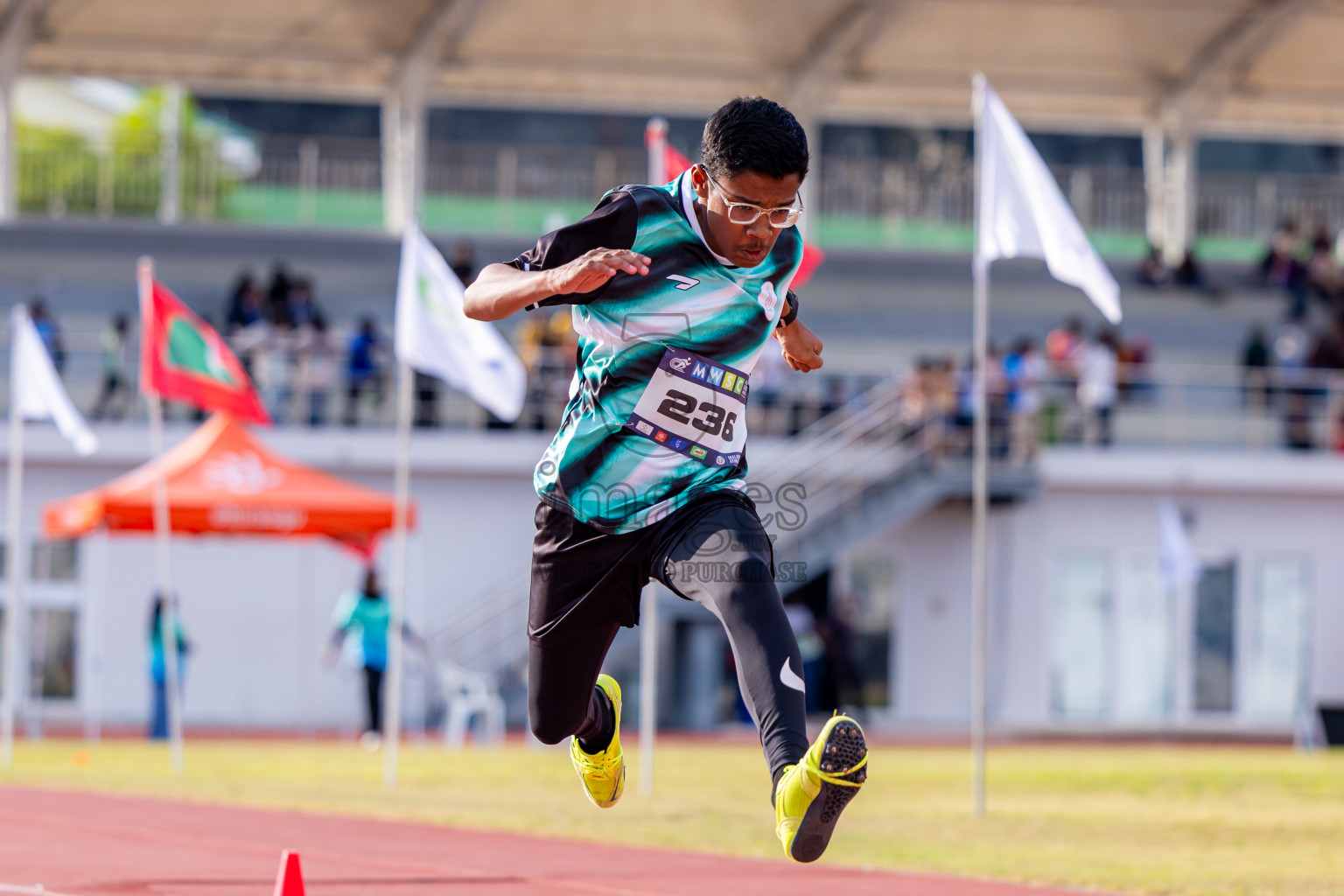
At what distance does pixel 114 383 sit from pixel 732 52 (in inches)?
531

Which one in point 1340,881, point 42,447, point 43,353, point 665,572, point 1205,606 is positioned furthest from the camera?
point 1205,606

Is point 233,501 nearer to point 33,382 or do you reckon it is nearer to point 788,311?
point 33,382

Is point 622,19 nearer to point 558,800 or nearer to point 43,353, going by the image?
point 43,353

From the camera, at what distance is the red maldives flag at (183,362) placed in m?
16.4

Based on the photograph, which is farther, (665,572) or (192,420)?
(192,420)

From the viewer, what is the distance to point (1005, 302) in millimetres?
34062

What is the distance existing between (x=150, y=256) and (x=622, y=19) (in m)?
9.51

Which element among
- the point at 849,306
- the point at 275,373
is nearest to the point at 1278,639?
the point at 849,306

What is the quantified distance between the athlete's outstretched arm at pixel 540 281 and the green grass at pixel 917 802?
17.1 feet

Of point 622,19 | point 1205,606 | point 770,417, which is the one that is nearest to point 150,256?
point 622,19

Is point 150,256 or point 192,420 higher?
point 150,256

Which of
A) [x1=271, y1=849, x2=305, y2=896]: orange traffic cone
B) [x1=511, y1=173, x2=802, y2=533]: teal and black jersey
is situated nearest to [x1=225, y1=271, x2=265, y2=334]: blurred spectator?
[x1=271, y1=849, x2=305, y2=896]: orange traffic cone

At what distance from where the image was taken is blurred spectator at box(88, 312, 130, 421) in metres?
26.5

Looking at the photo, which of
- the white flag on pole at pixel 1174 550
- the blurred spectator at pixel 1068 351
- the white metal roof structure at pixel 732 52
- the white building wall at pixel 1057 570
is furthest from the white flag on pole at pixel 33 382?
the white metal roof structure at pixel 732 52
